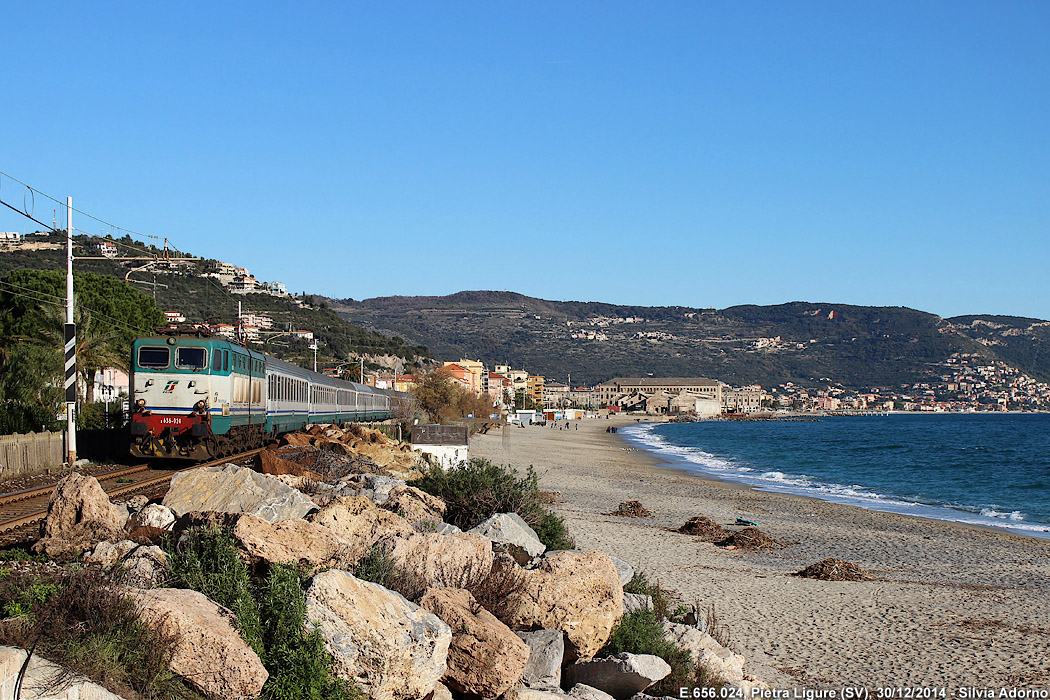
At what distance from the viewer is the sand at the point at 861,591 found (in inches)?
384

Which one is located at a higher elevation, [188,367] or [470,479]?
[188,367]

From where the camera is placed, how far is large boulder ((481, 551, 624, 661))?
23.2ft

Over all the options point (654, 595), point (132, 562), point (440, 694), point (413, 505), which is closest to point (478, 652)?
point (440, 694)

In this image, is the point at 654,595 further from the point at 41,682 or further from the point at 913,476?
the point at 913,476

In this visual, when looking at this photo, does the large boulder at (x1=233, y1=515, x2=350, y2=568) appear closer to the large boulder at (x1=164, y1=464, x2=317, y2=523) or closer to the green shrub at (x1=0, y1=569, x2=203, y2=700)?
the green shrub at (x1=0, y1=569, x2=203, y2=700)

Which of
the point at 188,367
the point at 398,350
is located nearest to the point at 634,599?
the point at 188,367

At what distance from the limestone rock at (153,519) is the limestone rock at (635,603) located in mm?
4114

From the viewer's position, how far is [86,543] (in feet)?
25.8

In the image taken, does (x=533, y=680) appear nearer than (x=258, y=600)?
No

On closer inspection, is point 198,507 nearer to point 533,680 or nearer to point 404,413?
point 533,680

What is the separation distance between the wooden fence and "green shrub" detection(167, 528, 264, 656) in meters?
14.3

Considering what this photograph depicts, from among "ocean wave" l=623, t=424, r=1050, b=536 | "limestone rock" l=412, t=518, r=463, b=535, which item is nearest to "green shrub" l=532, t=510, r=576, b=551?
"limestone rock" l=412, t=518, r=463, b=535

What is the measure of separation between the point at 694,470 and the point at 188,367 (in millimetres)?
29705

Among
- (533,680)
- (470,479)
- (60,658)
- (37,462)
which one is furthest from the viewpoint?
(37,462)
